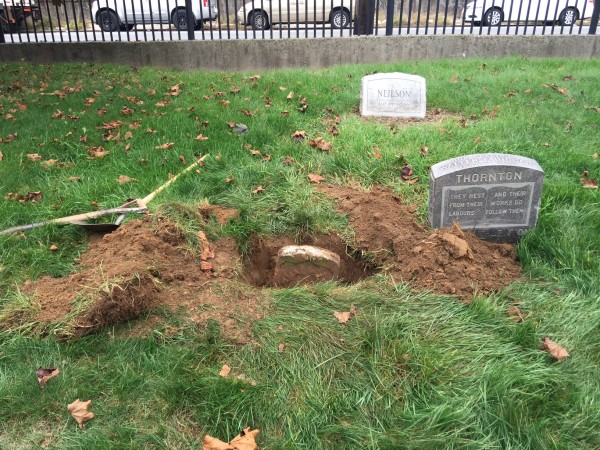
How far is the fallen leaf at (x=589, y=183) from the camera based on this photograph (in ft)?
13.7

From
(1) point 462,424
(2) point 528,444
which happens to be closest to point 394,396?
(1) point 462,424

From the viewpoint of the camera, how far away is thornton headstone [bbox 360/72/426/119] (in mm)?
5980

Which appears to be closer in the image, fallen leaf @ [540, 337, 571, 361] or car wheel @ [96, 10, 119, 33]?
fallen leaf @ [540, 337, 571, 361]

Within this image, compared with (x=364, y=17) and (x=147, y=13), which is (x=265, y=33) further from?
(x=364, y=17)

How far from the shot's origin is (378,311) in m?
2.88

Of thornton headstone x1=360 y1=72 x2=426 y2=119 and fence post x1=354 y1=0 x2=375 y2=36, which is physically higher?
fence post x1=354 y1=0 x2=375 y2=36

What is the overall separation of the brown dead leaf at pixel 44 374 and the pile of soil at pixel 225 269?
0.81 feet

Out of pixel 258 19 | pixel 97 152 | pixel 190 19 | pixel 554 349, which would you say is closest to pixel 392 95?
pixel 97 152

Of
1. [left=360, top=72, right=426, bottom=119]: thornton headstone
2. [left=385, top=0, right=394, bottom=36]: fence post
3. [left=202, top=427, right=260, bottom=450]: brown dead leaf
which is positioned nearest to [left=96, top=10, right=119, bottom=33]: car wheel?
[left=385, top=0, right=394, bottom=36]: fence post

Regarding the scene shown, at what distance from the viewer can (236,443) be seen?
214 centimetres

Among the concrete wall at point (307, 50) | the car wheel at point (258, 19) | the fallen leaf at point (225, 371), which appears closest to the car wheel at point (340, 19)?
the concrete wall at point (307, 50)

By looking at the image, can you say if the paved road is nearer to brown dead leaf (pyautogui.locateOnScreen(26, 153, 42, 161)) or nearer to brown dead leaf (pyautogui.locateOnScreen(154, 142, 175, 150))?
brown dead leaf (pyautogui.locateOnScreen(154, 142, 175, 150))

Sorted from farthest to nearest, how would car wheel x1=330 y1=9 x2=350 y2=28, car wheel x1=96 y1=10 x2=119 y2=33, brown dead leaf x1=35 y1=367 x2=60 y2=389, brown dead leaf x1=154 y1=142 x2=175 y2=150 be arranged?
1. car wheel x1=96 y1=10 x2=119 y2=33
2. car wheel x1=330 y1=9 x2=350 y2=28
3. brown dead leaf x1=154 y1=142 x2=175 y2=150
4. brown dead leaf x1=35 y1=367 x2=60 y2=389

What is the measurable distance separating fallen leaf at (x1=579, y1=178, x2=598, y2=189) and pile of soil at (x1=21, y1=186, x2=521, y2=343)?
1.32 m
